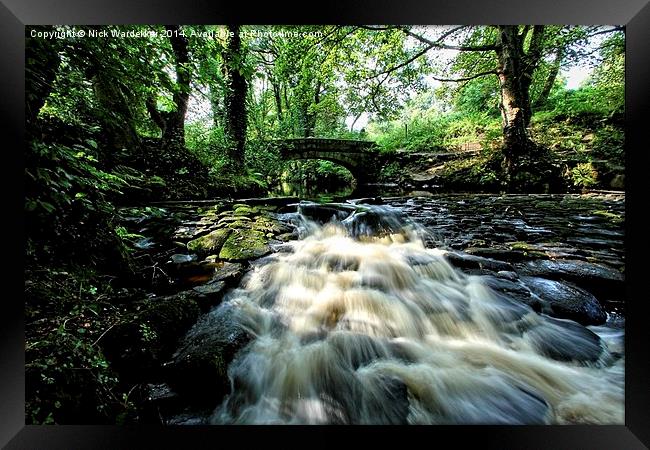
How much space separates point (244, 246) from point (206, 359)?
1.59 m

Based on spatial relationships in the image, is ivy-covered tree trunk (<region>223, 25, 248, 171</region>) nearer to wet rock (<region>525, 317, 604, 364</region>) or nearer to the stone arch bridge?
the stone arch bridge

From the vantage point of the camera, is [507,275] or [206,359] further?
[507,275]

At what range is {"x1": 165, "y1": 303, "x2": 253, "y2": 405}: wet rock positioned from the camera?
1396mm

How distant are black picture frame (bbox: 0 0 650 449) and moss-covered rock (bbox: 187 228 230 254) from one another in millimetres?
1499

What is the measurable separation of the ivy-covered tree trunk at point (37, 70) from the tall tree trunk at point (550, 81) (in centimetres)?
358

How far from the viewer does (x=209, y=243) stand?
2811 mm

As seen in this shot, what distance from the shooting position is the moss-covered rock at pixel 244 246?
9.13 ft

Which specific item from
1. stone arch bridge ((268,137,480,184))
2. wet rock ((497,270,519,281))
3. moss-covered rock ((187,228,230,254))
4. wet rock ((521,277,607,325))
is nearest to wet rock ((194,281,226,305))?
moss-covered rock ((187,228,230,254))

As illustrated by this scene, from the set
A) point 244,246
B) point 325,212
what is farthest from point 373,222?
point 244,246

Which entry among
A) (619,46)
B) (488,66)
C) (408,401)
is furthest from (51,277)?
(488,66)

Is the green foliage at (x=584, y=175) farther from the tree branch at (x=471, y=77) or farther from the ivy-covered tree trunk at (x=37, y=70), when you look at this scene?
the ivy-covered tree trunk at (x=37, y=70)

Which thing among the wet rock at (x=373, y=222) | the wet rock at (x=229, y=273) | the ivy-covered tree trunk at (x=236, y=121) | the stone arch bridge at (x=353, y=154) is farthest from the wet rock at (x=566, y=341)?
the ivy-covered tree trunk at (x=236, y=121)

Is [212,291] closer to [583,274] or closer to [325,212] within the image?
[325,212]

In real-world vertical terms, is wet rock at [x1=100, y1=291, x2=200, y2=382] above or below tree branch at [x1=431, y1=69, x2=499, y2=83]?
below
